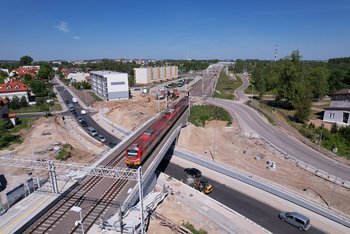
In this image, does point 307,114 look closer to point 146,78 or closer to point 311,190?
point 311,190

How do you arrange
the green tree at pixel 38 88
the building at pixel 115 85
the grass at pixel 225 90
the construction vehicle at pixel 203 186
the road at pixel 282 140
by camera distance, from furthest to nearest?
1. the grass at pixel 225 90
2. the green tree at pixel 38 88
3. the building at pixel 115 85
4. the road at pixel 282 140
5. the construction vehicle at pixel 203 186

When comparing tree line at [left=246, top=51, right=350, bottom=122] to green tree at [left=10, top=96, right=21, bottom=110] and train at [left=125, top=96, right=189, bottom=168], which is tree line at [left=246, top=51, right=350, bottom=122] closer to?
train at [left=125, top=96, right=189, bottom=168]

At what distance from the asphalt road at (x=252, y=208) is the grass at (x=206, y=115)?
2872 centimetres

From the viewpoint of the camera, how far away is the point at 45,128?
5669 centimetres

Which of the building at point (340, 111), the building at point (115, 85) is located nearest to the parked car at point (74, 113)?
the building at point (115, 85)

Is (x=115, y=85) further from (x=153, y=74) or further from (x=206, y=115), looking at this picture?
(x=153, y=74)

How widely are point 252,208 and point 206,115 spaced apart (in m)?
38.9

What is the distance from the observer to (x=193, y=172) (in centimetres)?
3803

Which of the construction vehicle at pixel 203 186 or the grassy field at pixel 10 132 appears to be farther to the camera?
the grassy field at pixel 10 132

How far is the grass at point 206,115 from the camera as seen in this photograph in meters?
64.5

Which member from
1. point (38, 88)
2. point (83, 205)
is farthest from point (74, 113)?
point (83, 205)

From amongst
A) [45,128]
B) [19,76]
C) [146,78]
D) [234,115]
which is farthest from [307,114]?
[19,76]

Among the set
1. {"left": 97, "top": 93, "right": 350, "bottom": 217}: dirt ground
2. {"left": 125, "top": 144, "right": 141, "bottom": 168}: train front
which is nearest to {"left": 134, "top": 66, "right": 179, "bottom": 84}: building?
{"left": 97, "top": 93, "right": 350, "bottom": 217}: dirt ground

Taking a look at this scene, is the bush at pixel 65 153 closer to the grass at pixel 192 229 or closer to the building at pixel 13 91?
the grass at pixel 192 229
